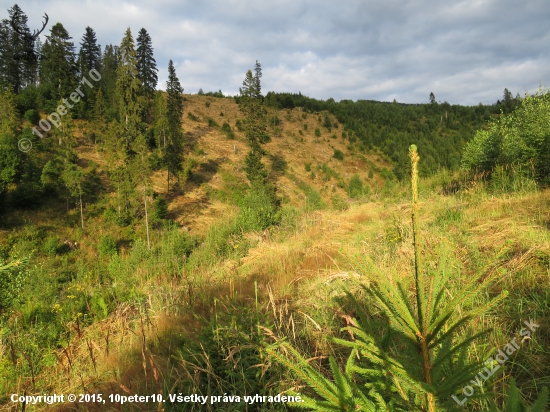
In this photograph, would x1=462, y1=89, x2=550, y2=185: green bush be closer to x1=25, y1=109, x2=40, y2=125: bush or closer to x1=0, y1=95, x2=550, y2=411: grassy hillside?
x1=0, y1=95, x2=550, y2=411: grassy hillside

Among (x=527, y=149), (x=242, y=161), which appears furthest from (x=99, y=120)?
(x=527, y=149)

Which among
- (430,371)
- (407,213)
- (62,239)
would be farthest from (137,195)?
(430,371)

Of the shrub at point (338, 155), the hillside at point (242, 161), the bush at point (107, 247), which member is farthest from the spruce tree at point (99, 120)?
the shrub at point (338, 155)

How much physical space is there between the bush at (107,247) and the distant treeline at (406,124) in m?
33.5

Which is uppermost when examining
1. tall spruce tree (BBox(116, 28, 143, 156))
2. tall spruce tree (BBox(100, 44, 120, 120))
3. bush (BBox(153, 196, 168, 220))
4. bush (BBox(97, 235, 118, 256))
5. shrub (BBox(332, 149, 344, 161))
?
tall spruce tree (BBox(100, 44, 120, 120))

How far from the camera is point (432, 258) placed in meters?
3.71

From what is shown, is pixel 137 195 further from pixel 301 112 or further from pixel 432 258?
pixel 301 112

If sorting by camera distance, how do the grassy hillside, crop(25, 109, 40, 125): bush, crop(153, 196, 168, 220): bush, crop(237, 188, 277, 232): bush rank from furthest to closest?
crop(25, 109, 40, 125): bush
crop(153, 196, 168, 220): bush
crop(237, 188, 277, 232): bush
the grassy hillside

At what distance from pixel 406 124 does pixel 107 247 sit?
171 feet

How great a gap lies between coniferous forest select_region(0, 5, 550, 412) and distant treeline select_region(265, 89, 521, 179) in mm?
7072

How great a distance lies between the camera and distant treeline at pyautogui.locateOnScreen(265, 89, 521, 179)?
4194 centimetres

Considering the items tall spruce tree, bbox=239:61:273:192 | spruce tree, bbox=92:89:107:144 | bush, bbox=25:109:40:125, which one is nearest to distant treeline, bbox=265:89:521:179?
tall spruce tree, bbox=239:61:273:192

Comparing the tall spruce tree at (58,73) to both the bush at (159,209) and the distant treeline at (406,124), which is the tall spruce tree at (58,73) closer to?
the bush at (159,209)

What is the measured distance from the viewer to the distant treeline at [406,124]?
41.9 meters
